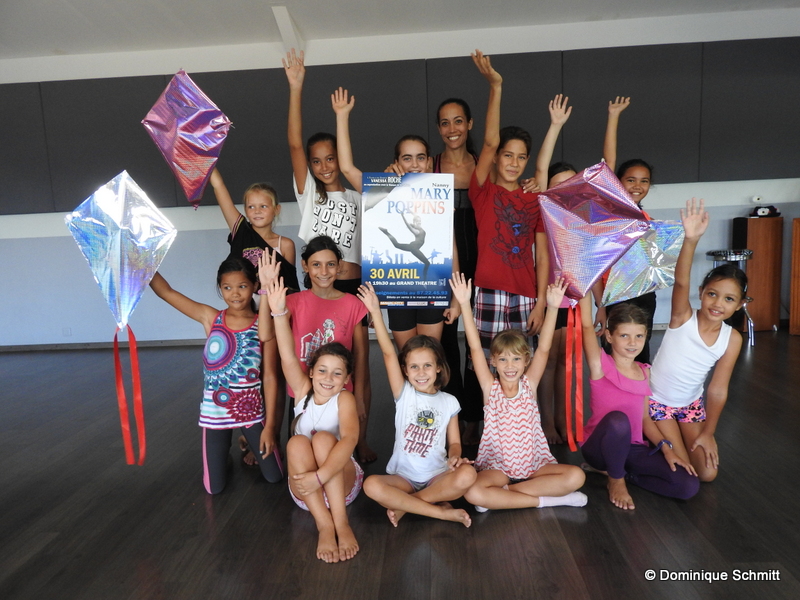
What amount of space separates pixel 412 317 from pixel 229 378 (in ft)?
2.60

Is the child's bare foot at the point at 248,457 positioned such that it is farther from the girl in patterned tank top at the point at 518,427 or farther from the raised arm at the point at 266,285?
the girl in patterned tank top at the point at 518,427

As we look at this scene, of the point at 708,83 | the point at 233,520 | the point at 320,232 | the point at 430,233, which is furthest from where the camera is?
the point at 708,83

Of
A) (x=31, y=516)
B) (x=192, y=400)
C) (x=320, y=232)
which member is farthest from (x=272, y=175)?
(x=31, y=516)

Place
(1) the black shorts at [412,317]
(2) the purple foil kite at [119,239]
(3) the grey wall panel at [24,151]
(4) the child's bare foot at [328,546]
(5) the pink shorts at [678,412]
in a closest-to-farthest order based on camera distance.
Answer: (4) the child's bare foot at [328,546], (2) the purple foil kite at [119,239], (5) the pink shorts at [678,412], (1) the black shorts at [412,317], (3) the grey wall panel at [24,151]

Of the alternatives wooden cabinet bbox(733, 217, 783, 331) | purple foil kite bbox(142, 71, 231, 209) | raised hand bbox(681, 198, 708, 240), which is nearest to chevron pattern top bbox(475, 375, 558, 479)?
raised hand bbox(681, 198, 708, 240)

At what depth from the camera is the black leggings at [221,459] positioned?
2148 mm

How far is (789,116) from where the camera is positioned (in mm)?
4449

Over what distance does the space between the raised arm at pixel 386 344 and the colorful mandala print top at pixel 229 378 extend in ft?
1.83

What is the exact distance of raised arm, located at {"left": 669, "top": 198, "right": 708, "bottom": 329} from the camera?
1915mm

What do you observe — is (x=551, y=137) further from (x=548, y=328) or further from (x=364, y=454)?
(x=364, y=454)

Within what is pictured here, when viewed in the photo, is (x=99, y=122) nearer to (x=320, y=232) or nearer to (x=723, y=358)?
(x=320, y=232)

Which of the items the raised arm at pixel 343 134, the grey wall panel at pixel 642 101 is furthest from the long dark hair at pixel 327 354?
the grey wall panel at pixel 642 101

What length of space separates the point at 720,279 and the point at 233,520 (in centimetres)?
202

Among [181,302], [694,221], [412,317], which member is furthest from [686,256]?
[181,302]
